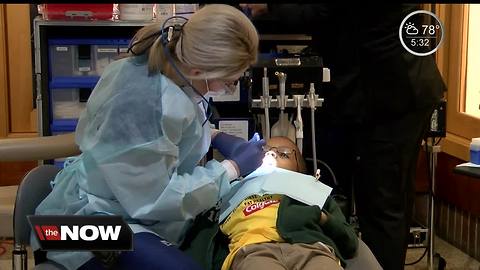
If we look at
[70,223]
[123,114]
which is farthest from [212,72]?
[70,223]

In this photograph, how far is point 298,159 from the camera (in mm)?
1564

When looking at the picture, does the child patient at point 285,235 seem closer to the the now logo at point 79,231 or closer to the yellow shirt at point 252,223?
the yellow shirt at point 252,223

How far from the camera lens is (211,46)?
1.14 m

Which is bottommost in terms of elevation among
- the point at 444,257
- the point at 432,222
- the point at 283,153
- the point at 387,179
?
the point at 444,257

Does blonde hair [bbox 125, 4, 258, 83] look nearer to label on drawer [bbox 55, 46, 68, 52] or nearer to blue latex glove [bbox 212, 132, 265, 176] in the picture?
blue latex glove [bbox 212, 132, 265, 176]

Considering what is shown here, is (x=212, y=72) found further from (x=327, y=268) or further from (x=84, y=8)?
(x=84, y=8)

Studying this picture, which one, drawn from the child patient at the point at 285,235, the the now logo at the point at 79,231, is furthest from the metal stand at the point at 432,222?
the the now logo at the point at 79,231

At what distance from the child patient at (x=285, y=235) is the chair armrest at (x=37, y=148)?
1.44 feet

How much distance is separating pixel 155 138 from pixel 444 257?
127 centimetres

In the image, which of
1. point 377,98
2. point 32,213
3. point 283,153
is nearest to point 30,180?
point 32,213

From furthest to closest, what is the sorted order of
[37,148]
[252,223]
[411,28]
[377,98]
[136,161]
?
[377,98] → [411,28] → [37,148] → [252,223] → [136,161]

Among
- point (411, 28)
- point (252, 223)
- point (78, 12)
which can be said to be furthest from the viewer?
point (78, 12)

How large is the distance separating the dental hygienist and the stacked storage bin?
781 millimetres
